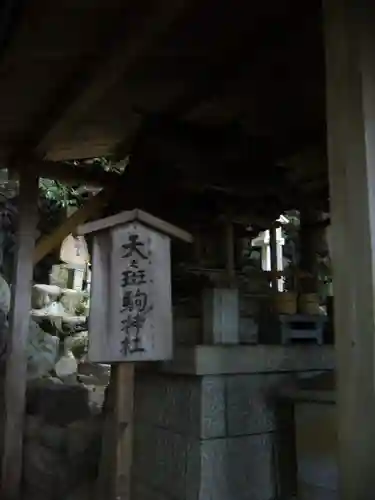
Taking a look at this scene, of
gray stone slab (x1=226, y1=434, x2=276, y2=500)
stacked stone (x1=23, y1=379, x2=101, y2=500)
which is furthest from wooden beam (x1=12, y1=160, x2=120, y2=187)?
gray stone slab (x1=226, y1=434, x2=276, y2=500)

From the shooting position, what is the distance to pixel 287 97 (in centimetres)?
381

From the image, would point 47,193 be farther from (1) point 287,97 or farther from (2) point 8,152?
(1) point 287,97

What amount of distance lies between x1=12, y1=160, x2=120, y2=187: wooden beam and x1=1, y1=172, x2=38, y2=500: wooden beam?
0.11 m

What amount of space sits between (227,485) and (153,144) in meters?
2.64

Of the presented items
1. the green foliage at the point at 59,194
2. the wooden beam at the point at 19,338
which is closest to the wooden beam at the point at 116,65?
the wooden beam at the point at 19,338

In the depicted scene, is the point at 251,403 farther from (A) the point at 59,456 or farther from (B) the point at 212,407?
(A) the point at 59,456

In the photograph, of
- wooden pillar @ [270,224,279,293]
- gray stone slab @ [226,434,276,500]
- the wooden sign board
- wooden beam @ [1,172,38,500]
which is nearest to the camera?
the wooden sign board

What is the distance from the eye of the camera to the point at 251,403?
314 cm

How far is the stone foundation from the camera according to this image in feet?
9.68

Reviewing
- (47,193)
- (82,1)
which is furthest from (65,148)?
(47,193)

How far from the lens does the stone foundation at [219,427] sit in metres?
2.95

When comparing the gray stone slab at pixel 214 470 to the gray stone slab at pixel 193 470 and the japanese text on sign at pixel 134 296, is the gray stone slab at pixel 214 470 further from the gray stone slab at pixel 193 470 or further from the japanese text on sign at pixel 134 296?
the japanese text on sign at pixel 134 296

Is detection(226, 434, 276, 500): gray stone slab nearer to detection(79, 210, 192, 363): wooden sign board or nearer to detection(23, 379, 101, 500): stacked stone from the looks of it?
detection(79, 210, 192, 363): wooden sign board

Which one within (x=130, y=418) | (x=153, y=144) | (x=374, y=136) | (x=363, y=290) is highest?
(x=153, y=144)
